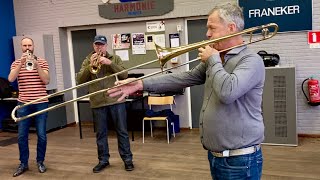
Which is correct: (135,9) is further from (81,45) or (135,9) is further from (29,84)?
(29,84)

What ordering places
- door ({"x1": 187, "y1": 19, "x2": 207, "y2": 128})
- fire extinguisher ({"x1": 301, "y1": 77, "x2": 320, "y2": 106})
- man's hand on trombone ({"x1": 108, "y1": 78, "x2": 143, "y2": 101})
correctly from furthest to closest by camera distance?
1. door ({"x1": 187, "y1": 19, "x2": 207, "y2": 128})
2. fire extinguisher ({"x1": 301, "y1": 77, "x2": 320, "y2": 106})
3. man's hand on trombone ({"x1": 108, "y1": 78, "x2": 143, "y2": 101})

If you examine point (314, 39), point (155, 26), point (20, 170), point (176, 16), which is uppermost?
point (176, 16)

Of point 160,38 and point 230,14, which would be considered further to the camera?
point 160,38

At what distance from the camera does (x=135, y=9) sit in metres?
6.18

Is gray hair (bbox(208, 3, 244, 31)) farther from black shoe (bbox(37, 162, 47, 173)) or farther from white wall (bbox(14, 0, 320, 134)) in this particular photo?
white wall (bbox(14, 0, 320, 134))

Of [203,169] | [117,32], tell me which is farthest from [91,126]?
[203,169]

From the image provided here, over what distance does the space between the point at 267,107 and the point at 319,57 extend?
111cm

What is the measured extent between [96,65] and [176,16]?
2.47 metres

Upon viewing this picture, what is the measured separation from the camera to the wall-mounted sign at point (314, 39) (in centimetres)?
514

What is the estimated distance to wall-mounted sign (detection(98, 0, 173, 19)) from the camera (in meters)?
5.98

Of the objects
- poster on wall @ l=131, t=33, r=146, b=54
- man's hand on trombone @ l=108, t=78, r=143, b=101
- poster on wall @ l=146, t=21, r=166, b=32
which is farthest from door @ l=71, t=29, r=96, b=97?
man's hand on trombone @ l=108, t=78, r=143, b=101

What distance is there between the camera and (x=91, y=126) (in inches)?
273

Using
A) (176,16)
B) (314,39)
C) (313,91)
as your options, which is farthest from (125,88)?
(176,16)

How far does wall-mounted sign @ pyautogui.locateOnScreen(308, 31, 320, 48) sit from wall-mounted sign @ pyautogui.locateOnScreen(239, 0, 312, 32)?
9 centimetres
